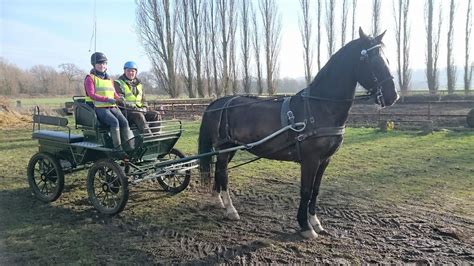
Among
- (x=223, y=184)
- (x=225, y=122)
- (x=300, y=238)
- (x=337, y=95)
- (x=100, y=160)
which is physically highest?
(x=337, y=95)

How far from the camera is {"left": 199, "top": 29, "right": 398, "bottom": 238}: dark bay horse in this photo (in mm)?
4000

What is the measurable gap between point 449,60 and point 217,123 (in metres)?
31.1

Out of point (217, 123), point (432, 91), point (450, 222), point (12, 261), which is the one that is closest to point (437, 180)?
point (450, 222)

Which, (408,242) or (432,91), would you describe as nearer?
(408,242)

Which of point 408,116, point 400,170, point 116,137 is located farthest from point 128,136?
point 408,116

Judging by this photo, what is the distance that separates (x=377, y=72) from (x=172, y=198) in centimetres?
364

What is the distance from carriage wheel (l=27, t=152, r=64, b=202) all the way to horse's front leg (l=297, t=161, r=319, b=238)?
3636mm

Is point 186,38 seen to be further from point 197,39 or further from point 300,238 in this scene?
point 300,238

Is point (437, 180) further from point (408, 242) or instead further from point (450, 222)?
point (408, 242)

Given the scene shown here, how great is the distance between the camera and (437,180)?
653 cm

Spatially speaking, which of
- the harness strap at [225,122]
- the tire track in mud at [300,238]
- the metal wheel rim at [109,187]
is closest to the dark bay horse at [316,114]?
the harness strap at [225,122]

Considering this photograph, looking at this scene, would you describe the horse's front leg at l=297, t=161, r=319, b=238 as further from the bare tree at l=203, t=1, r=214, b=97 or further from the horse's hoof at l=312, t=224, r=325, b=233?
the bare tree at l=203, t=1, r=214, b=97

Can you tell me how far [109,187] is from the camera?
5.03 m

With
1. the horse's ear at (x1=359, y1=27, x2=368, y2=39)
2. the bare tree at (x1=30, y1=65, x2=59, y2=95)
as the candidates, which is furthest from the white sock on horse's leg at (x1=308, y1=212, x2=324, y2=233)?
the bare tree at (x1=30, y1=65, x2=59, y2=95)
